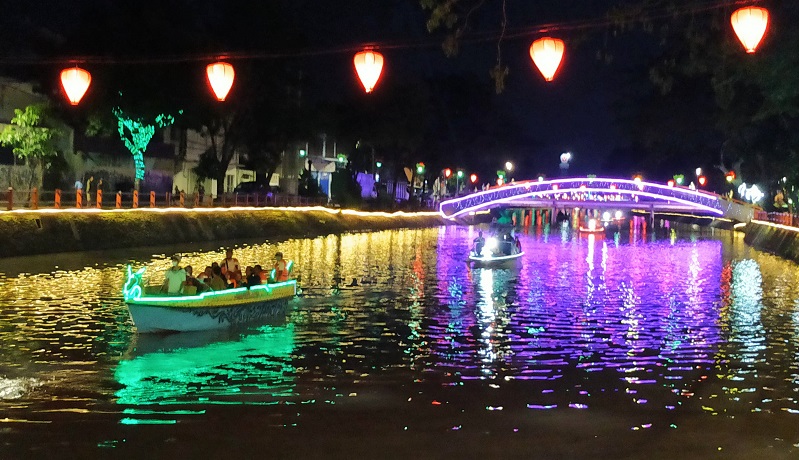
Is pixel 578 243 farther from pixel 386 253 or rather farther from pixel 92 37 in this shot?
pixel 92 37

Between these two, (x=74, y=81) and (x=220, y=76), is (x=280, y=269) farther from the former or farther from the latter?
(x=74, y=81)

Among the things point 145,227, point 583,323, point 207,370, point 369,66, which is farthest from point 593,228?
point 207,370

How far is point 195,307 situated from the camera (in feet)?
65.0

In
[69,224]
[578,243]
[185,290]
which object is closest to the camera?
[185,290]

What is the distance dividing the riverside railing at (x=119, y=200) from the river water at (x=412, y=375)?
24.8 ft

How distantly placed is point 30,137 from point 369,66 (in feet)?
99.2

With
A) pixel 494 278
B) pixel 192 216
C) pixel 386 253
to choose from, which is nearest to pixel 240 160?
pixel 192 216

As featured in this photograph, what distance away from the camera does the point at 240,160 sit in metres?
75.1

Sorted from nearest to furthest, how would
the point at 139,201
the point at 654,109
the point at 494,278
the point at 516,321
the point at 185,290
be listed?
the point at 185,290, the point at 516,321, the point at 494,278, the point at 139,201, the point at 654,109

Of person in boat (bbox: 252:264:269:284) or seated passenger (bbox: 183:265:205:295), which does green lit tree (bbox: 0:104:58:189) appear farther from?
seated passenger (bbox: 183:265:205:295)

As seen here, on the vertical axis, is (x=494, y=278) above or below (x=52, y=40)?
below

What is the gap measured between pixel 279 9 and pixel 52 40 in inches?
569

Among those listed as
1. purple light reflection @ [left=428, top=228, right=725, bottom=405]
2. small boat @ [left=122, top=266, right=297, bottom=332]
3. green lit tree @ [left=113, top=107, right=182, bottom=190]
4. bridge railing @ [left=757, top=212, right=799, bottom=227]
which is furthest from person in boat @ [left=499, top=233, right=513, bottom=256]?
small boat @ [left=122, top=266, right=297, bottom=332]

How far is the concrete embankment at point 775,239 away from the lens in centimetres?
4831
